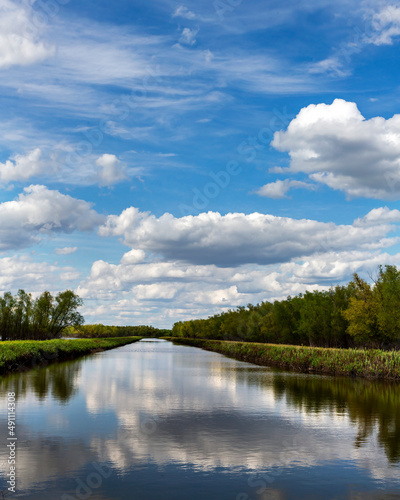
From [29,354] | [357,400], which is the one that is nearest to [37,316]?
[29,354]

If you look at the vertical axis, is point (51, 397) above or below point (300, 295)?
below

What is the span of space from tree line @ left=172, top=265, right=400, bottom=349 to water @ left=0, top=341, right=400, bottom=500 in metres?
30.0

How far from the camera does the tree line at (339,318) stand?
191 feet

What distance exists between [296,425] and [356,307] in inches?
1782

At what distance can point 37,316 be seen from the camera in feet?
399

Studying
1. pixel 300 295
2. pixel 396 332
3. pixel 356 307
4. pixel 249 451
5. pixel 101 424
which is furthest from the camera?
pixel 300 295

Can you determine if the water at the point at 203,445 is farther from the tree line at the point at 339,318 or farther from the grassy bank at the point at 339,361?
the tree line at the point at 339,318

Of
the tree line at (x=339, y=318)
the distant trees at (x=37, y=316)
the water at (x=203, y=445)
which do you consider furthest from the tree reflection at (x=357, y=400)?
the distant trees at (x=37, y=316)

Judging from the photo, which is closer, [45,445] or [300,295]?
[45,445]

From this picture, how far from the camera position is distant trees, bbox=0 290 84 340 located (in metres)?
118

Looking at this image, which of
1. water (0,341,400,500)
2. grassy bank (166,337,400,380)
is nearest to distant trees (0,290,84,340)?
grassy bank (166,337,400,380)

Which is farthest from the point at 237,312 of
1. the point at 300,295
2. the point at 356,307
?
the point at 356,307

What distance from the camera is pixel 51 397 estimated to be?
27.1m

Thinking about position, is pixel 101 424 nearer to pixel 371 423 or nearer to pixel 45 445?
pixel 45 445
